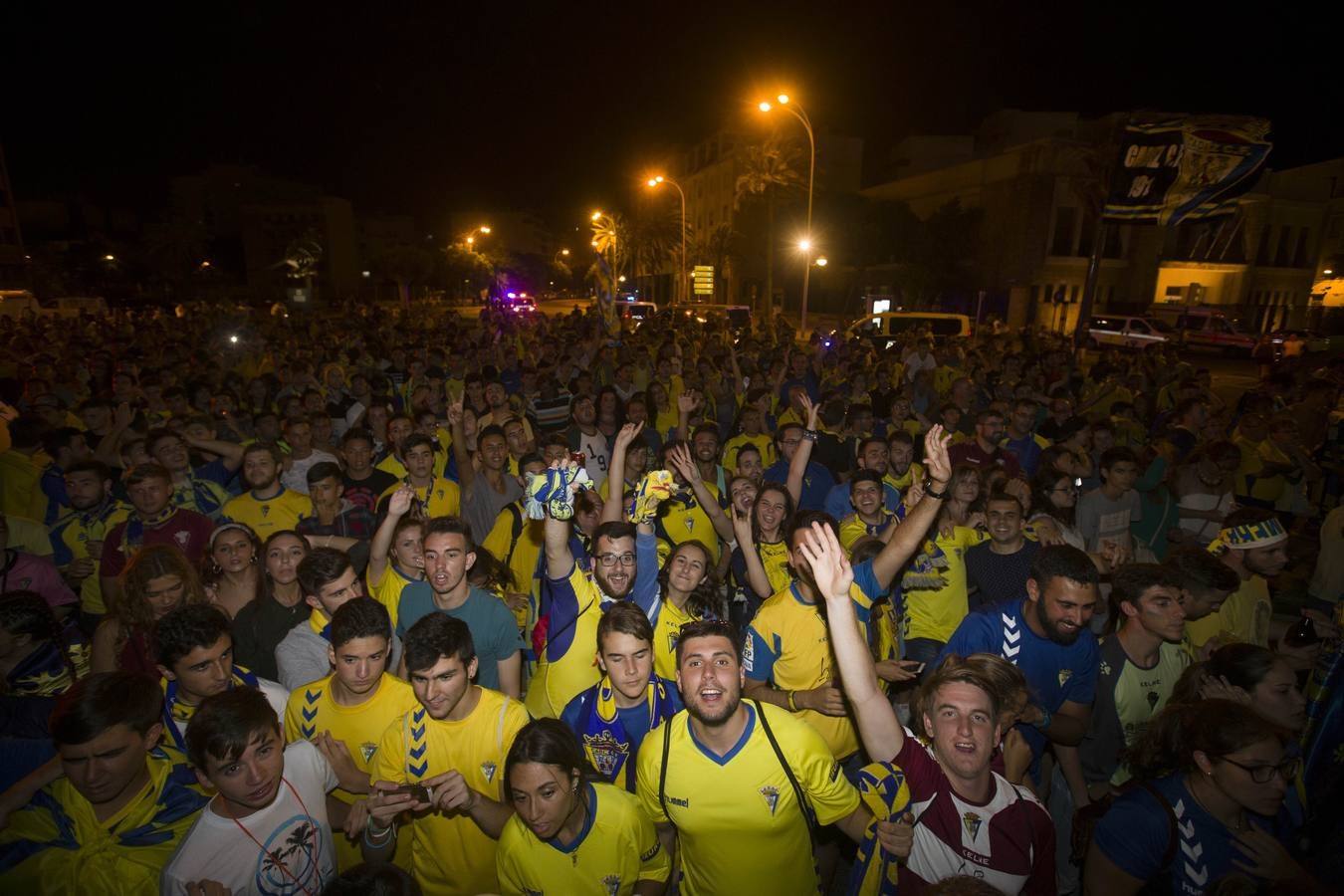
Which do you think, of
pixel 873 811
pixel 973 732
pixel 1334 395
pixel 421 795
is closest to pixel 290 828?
pixel 421 795

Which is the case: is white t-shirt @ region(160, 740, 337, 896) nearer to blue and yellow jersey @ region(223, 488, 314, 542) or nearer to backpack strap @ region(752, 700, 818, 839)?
backpack strap @ region(752, 700, 818, 839)

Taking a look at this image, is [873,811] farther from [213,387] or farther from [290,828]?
[213,387]

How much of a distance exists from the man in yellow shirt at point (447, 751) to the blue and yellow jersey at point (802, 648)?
4.59 feet

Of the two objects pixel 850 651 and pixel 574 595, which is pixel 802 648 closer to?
pixel 850 651

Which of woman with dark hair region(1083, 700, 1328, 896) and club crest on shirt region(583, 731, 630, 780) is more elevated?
woman with dark hair region(1083, 700, 1328, 896)

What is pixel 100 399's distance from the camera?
24.4 feet

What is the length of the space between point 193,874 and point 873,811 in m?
2.59

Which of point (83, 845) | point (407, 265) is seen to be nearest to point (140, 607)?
point (83, 845)

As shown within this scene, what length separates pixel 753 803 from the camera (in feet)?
8.30

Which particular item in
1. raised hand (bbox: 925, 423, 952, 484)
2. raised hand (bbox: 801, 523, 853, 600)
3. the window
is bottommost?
raised hand (bbox: 801, 523, 853, 600)

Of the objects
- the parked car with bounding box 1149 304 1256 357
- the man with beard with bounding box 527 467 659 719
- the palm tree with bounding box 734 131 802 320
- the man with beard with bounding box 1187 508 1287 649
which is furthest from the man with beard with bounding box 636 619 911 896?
the palm tree with bounding box 734 131 802 320

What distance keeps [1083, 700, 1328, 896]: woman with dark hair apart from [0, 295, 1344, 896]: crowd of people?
11 millimetres

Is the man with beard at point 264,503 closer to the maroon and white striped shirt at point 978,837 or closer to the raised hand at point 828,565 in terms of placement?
the raised hand at point 828,565

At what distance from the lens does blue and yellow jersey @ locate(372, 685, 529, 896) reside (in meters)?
2.87
